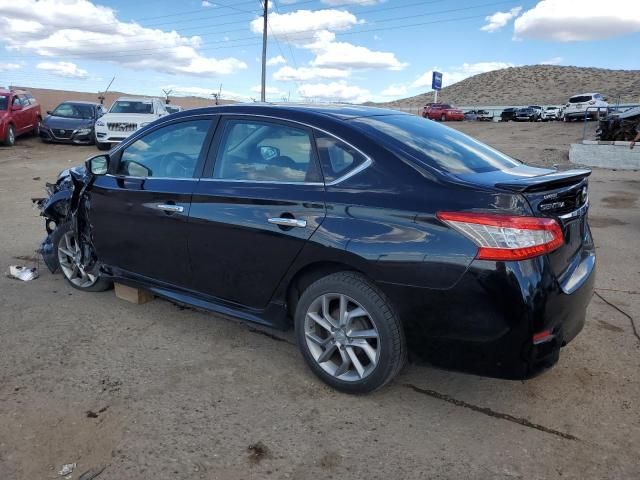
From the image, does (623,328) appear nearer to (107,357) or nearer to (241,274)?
(241,274)

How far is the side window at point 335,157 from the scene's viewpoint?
10.1ft

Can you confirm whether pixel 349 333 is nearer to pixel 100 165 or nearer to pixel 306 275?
pixel 306 275

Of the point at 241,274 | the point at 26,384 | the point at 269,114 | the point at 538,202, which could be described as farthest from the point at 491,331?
the point at 26,384

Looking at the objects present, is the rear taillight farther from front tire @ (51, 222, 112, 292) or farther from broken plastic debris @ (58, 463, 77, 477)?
front tire @ (51, 222, 112, 292)

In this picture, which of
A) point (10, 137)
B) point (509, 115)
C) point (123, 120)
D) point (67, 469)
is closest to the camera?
point (67, 469)

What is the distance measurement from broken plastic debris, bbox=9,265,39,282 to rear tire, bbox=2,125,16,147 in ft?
51.2

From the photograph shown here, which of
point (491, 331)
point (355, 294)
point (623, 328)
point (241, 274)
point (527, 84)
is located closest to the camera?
point (491, 331)

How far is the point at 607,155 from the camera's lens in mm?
16359

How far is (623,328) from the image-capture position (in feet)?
13.8

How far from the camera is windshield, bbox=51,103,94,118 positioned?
2027 cm

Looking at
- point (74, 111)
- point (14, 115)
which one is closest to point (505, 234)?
point (14, 115)

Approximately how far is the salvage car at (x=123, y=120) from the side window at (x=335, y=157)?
15462 millimetres

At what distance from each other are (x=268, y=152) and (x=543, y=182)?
5.41 ft

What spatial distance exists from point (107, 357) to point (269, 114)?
77.1 inches
